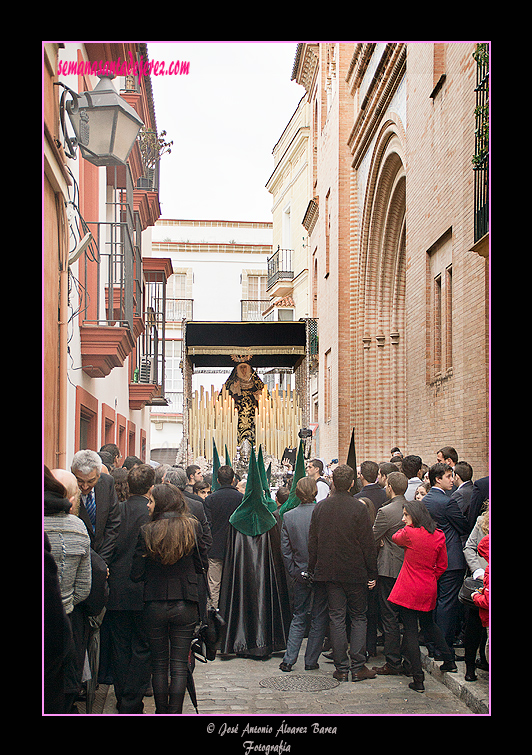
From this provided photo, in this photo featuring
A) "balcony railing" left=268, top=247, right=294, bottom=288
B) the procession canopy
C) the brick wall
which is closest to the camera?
the brick wall

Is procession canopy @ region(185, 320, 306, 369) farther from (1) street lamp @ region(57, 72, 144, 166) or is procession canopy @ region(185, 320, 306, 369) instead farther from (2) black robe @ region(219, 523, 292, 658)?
(1) street lamp @ region(57, 72, 144, 166)

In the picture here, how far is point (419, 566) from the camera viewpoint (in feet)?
22.4

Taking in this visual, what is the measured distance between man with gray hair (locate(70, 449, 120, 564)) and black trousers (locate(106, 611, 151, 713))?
454 millimetres

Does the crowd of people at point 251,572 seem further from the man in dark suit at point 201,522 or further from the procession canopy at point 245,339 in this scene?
the procession canopy at point 245,339

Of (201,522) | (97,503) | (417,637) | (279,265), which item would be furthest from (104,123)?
(279,265)

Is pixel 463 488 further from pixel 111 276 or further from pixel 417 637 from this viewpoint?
pixel 111 276

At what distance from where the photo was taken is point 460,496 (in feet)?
26.3

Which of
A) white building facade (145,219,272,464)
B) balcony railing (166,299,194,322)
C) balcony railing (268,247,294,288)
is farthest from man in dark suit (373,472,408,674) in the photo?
balcony railing (268,247,294,288)

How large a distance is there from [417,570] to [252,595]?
1.92 metres

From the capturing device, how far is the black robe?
808 cm
